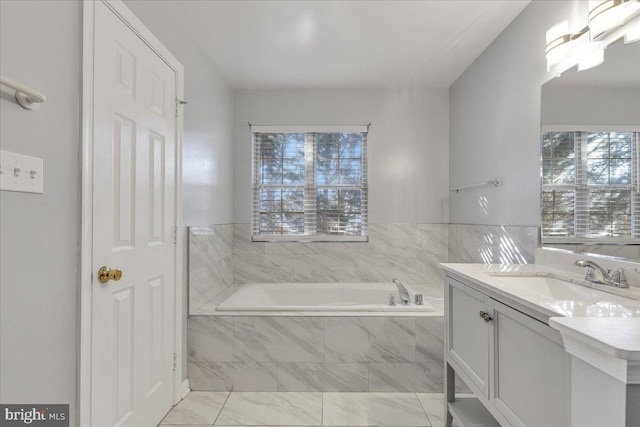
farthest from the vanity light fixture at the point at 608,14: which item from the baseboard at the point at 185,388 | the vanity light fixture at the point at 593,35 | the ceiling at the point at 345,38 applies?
the baseboard at the point at 185,388

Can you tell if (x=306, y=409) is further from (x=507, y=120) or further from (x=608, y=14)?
(x=608, y=14)

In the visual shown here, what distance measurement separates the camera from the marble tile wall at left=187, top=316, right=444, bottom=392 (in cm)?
228

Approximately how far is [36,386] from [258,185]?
2603 mm

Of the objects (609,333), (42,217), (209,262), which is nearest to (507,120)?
(609,333)

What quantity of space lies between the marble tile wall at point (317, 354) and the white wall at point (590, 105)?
1.42m

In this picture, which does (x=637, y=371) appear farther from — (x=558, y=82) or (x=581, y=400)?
(x=558, y=82)

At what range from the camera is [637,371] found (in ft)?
1.90

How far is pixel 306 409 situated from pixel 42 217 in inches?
69.1

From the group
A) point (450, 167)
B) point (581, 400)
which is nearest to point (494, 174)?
point (450, 167)

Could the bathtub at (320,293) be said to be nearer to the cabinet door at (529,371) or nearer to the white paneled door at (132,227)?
the white paneled door at (132,227)

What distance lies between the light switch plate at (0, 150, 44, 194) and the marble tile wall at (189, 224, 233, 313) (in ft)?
4.14

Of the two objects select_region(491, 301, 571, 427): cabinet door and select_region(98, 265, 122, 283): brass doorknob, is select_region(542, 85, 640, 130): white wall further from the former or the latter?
select_region(98, 265, 122, 283): brass doorknob

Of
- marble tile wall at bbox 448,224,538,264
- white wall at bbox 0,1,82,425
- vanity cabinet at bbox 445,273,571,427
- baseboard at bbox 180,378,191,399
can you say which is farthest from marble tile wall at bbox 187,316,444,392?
white wall at bbox 0,1,82,425

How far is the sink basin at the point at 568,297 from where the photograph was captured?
98 centimetres
